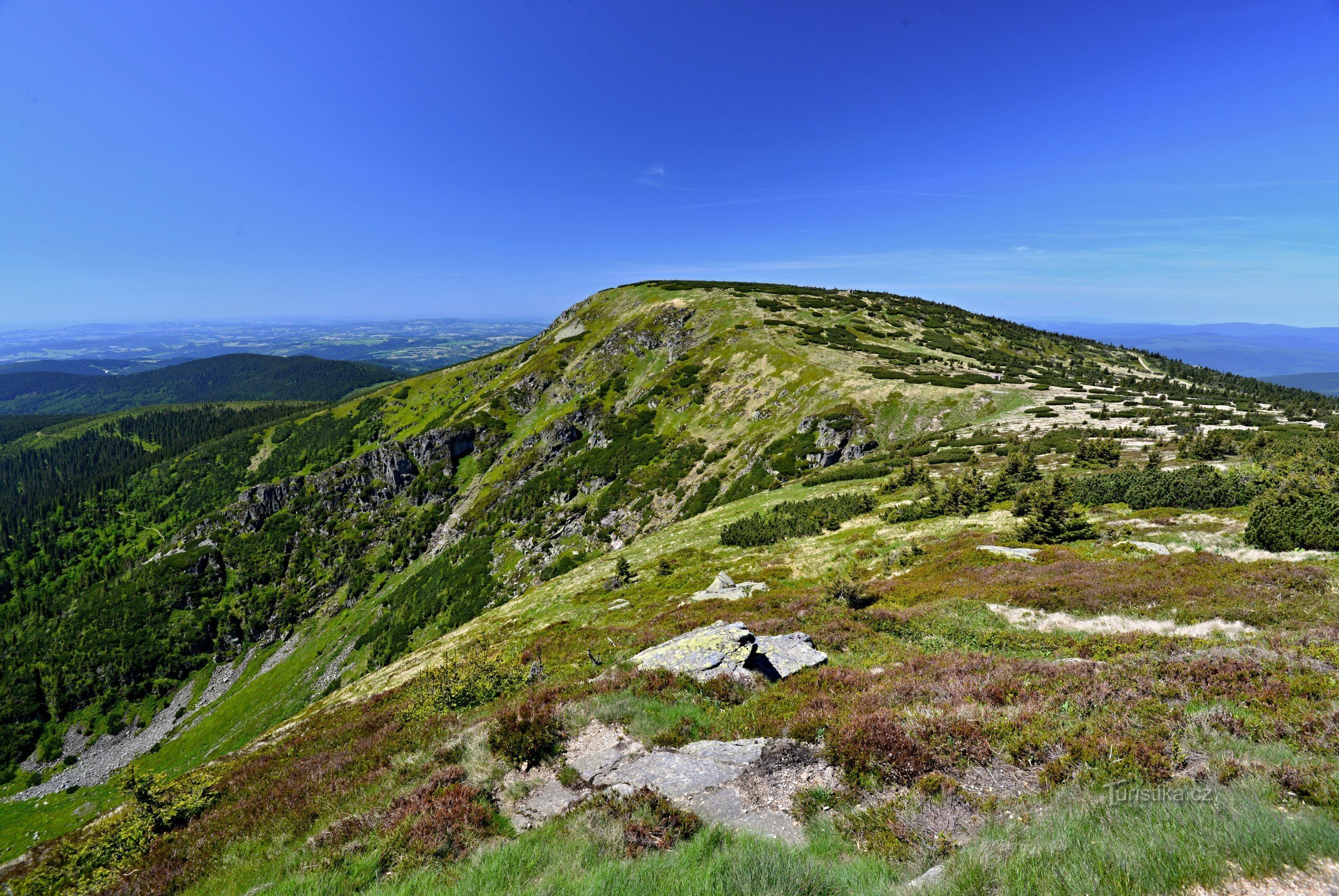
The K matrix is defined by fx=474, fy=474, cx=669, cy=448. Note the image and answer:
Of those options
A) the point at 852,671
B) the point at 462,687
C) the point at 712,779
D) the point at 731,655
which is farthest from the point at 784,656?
the point at 462,687

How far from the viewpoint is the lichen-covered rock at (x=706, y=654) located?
545 inches

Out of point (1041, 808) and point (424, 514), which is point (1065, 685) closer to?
point (1041, 808)

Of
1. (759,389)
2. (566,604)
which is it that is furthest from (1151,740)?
(759,389)

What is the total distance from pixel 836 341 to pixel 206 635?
16087cm

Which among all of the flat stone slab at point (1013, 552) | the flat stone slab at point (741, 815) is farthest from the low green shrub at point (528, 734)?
the flat stone slab at point (1013, 552)

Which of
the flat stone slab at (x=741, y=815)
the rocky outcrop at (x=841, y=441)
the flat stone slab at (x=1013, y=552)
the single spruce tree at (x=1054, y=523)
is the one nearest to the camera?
the flat stone slab at (x=741, y=815)

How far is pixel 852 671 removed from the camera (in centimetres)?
1292

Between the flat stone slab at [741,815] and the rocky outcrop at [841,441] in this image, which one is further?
the rocky outcrop at [841,441]

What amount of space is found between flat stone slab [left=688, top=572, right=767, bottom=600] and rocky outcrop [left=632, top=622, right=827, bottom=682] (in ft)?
34.6

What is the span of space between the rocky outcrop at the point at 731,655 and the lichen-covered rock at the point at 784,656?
0.02 meters

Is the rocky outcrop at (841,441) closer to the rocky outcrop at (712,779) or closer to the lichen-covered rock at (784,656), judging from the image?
the lichen-covered rock at (784,656)

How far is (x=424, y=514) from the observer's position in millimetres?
111188

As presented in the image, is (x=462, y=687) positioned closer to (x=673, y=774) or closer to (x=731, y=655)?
(x=731, y=655)

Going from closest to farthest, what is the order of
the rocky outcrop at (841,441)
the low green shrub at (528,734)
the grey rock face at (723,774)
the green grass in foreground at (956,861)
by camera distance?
the green grass in foreground at (956,861), the grey rock face at (723,774), the low green shrub at (528,734), the rocky outcrop at (841,441)
